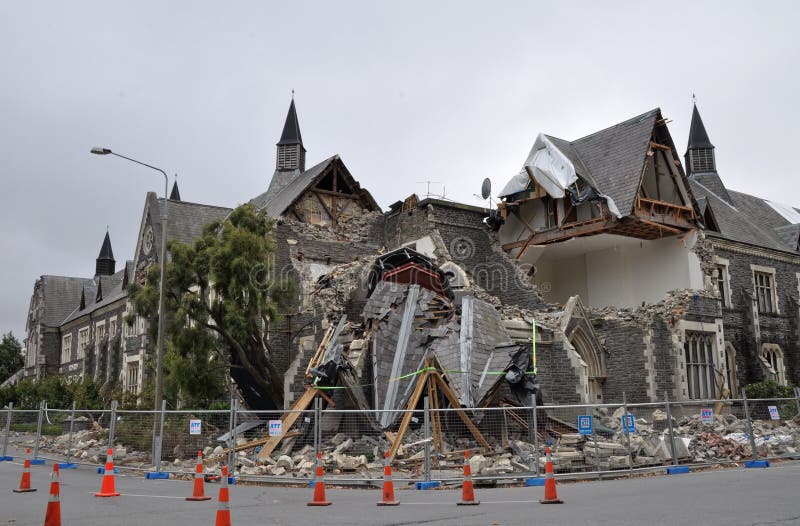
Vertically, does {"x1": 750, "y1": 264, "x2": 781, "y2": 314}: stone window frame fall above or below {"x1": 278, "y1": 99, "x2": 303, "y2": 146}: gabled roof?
below

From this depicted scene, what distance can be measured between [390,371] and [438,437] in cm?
449

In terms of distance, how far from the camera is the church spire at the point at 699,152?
4553 cm

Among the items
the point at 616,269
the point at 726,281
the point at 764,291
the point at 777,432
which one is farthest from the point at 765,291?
the point at 777,432

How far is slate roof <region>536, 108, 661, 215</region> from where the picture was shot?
3034 cm

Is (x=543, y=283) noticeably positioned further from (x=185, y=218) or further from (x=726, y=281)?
(x=185, y=218)

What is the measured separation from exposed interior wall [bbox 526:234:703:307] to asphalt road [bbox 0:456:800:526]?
17869 mm

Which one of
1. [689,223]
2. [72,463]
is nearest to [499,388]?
[72,463]

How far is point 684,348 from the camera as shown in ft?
95.6

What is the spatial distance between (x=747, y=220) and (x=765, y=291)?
4.72m

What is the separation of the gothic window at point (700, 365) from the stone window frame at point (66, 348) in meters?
44.9

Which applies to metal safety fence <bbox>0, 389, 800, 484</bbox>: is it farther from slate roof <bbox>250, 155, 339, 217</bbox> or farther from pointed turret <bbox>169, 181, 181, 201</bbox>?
pointed turret <bbox>169, 181, 181, 201</bbox>

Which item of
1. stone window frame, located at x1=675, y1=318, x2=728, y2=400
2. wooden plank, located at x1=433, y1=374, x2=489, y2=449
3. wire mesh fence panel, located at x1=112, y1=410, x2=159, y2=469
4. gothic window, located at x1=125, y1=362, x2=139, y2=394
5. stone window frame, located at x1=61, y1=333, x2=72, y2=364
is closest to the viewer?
wooden plank, located at x1=433, y1=374, x2=489, y2=449

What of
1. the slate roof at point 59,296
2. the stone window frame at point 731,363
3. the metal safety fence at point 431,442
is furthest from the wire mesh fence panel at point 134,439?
the slate roof at point 59,296

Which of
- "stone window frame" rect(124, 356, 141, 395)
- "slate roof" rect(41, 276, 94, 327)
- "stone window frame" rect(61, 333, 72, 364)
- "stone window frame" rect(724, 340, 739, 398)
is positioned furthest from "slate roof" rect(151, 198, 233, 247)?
"slate roof" rect(41, 276, 94, 327)
